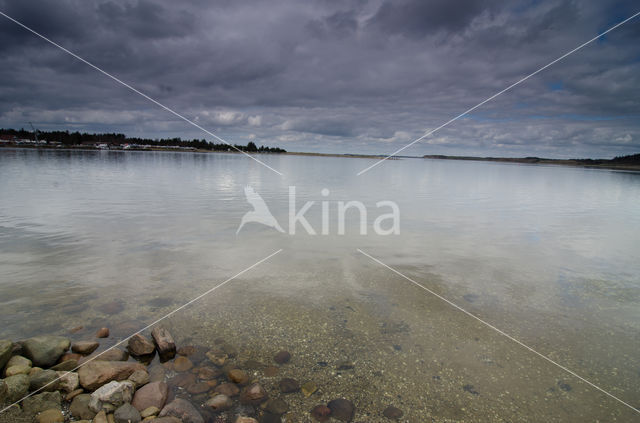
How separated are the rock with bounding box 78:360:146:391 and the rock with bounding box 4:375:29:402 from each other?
2.20ft

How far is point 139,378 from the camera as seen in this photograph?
5367mm


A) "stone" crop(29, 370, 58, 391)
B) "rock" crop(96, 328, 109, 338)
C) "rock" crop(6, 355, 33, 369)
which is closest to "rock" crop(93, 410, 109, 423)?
"stone" crop(29, 370, 58, 391)

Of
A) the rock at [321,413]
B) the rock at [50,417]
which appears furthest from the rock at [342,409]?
the rock at [50,417]

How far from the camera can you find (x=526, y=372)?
6.07 metres

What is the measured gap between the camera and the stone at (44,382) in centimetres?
503

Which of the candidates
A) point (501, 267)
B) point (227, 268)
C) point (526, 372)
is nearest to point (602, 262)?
point (501, 267)

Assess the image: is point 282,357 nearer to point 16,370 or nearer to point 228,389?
point 228,389

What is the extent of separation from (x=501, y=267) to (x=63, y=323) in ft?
43.4

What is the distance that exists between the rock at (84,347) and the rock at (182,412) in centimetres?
243

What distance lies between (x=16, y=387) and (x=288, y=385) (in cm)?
409

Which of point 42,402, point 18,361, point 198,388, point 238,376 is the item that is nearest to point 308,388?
point 238,376

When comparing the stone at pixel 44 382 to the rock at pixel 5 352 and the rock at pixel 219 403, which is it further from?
the rock at pixel 219 403

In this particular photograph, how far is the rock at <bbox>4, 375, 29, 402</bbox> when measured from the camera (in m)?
4.75

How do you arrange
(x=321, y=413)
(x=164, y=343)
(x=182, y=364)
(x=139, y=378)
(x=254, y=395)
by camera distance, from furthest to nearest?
(x=164, y=343) → (x=182, y=364) → (x=139, y=378) → (x=254, y=395) → (x=321, y=413)
